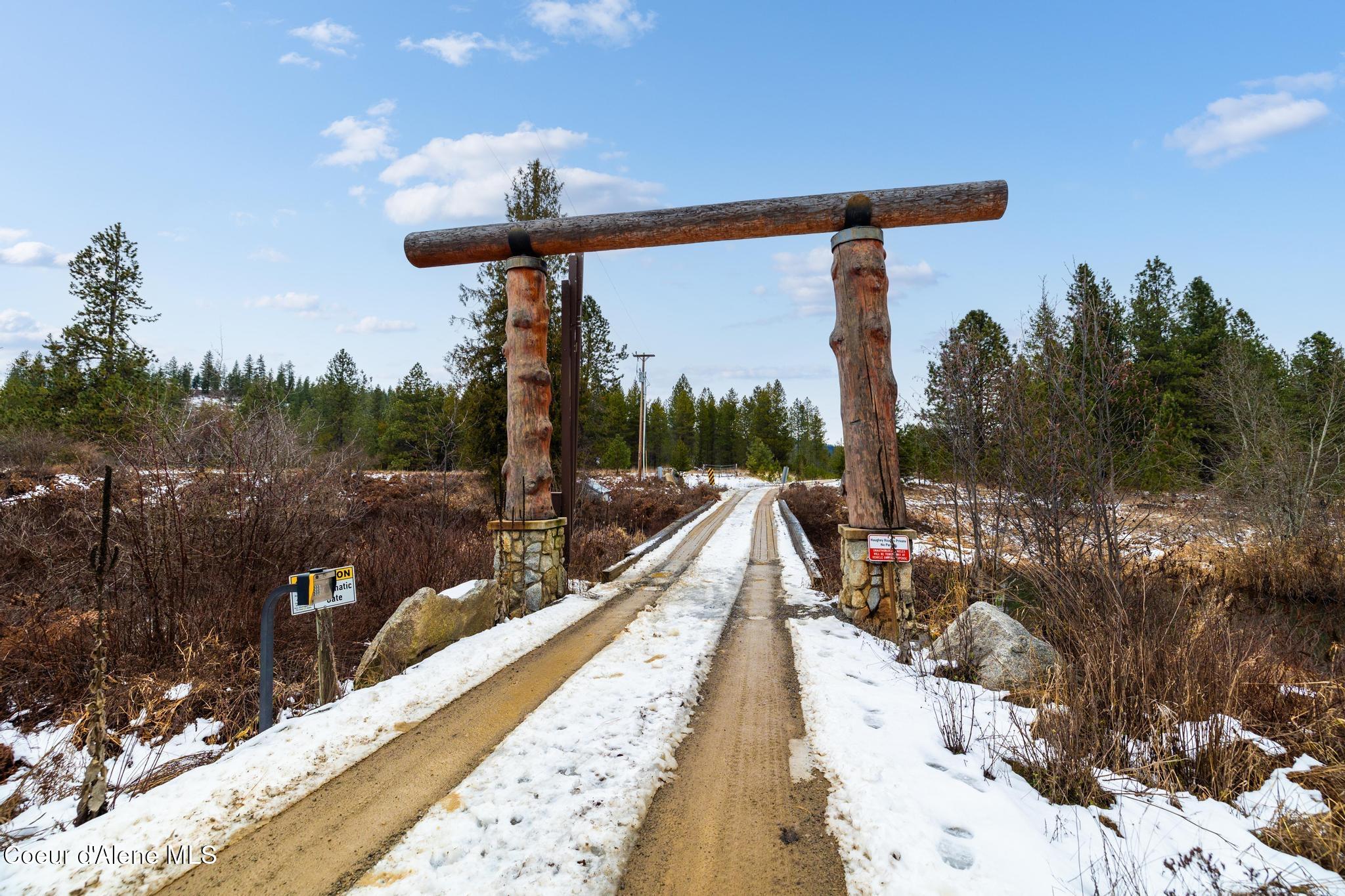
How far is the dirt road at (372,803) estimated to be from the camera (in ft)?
7.41

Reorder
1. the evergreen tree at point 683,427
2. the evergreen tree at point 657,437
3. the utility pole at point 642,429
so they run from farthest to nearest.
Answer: the evergreen tree at point 657,437 → the evergreen tree at point 683,427 → the utility pole at point 642,429

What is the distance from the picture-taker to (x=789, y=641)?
18.6 ft

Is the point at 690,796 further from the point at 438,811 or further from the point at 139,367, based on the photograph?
the point at 139,367

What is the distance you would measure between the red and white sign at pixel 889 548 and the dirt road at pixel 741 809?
210cm

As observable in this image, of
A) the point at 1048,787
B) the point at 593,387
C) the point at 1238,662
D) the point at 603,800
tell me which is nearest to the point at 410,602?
the point at 603,800

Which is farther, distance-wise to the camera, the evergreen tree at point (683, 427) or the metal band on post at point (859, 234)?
the evergreen tree at point (683, 427)

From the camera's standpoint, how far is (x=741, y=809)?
2713mm

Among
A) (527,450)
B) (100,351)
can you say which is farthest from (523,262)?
(100,351)

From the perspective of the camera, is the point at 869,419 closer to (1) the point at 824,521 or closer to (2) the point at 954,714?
(2) the point at 954,714

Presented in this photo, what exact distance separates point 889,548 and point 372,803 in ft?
16.9

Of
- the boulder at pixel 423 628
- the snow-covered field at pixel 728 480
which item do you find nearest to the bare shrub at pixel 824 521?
the boulder at pixel 423 628

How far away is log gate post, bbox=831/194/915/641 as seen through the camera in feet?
20.7

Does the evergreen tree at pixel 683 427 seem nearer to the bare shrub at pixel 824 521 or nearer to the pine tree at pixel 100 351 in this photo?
the bare shrub at pixel 824 521

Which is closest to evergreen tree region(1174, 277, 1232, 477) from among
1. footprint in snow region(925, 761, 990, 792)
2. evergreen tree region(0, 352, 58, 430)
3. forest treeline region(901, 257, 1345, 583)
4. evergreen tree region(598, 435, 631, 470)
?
forest treeline region(901, 257, 1345, 583)
